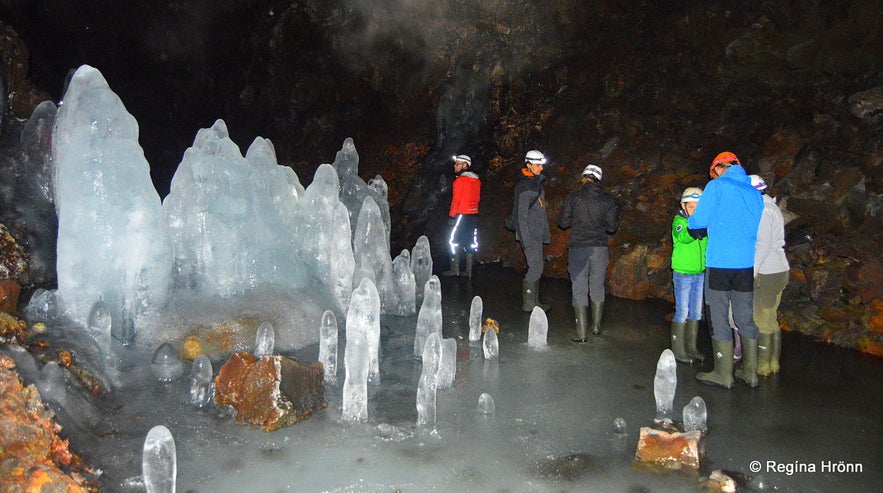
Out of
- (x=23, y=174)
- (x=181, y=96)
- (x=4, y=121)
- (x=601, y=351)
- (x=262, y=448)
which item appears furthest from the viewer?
(x=181, y=96)

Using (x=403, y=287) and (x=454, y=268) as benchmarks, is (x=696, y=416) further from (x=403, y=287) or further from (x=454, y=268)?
(x=454, y=268)

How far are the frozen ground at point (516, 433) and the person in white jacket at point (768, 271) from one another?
0.51m

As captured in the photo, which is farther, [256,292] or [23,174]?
[23,174]

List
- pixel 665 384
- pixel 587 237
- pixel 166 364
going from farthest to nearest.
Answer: pixel 587 237 → pixel 166 364 → pixel 665 384

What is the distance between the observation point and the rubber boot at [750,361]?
600cm

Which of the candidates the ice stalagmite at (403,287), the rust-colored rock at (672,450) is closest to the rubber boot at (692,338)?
the rust-colored rock at (672,450)

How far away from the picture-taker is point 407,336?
7555mm

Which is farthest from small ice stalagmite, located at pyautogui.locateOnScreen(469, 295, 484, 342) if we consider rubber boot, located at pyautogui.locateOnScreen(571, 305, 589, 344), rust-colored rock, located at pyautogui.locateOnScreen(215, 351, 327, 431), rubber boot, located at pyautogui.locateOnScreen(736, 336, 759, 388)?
rubber boot, located at pyautogui.locateOnScreen(736, 336, 759, 388)

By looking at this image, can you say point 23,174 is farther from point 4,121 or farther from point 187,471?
point 187,471

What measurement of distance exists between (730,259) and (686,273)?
0.85 meters

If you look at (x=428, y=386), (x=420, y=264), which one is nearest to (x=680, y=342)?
(x=428, y=386)

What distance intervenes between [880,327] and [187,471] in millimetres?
8061

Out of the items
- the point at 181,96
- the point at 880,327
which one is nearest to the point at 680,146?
the point at 880,327

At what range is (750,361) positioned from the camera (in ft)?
19.8
